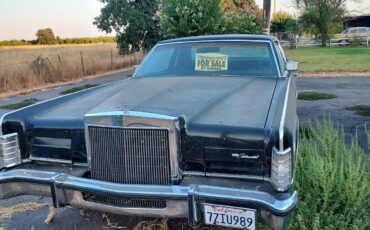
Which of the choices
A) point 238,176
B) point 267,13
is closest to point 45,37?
point 267,13

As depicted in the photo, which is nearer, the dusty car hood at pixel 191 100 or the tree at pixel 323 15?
the dusty car hood at pixel 191 100

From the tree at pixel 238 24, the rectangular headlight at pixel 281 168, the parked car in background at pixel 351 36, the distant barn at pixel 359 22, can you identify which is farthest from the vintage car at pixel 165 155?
the distant barn at pixel 359 22

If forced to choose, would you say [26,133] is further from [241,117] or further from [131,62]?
[131,62]

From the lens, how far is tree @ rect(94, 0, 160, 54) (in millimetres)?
20875

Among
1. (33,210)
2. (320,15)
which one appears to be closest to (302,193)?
(33,210)

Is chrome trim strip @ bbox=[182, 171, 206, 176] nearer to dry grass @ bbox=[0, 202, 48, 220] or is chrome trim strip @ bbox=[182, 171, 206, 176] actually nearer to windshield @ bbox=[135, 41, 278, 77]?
windshield @ bbox=[135, 41, 278, 77]

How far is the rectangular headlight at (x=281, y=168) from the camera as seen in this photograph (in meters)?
2.47

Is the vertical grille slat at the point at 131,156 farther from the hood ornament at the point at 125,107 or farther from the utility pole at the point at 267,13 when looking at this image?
the utility pole at the point at 267,13

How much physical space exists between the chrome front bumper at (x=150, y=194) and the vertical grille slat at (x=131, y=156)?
0.10m

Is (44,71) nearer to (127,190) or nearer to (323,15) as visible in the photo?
(127,190)

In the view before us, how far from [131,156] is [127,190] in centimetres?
25

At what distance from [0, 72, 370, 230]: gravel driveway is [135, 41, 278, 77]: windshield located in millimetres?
1567

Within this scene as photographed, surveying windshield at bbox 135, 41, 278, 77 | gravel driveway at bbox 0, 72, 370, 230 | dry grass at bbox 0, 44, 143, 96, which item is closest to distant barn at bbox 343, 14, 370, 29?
dry grass at bbox 0, 44, 143, 96

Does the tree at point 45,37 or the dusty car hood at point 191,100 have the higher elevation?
the tree at point 45,37
